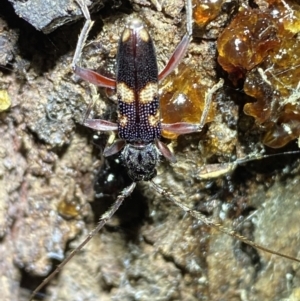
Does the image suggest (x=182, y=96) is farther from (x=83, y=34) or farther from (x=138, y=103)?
(x=83, y=34)

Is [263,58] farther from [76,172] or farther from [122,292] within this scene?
[122,292]

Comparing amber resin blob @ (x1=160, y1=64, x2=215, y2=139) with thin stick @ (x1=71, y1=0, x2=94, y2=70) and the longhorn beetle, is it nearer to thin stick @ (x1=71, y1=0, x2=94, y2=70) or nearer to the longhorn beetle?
the longhorn beetle

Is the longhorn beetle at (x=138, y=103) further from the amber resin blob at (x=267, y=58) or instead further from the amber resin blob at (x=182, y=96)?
the amber resin blob at (x=267, y=58)

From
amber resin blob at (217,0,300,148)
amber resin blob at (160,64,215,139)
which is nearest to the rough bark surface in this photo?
amber resin blob at (160,64,215,139)

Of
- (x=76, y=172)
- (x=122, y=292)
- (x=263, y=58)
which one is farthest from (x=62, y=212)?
(x=263, y=58)

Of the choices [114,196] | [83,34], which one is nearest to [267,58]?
[83,34]

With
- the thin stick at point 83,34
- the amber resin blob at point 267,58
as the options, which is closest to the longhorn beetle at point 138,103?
the thin stick at point 83,34
